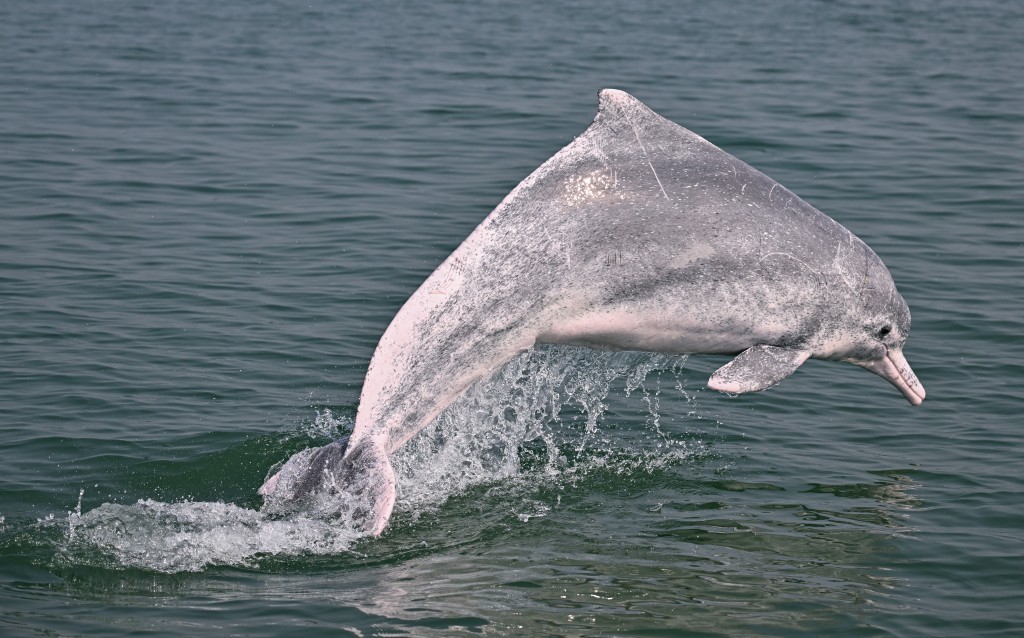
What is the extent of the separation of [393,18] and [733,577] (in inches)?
1077

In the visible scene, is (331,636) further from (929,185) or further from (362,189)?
(929,185)

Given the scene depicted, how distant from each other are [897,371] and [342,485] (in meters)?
4.57

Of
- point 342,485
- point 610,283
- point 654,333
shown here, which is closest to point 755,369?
point 654,333

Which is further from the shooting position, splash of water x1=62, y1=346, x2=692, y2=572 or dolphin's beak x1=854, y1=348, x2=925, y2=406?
dolphin's beak x1=854, y1=348, x2=925, y2=406

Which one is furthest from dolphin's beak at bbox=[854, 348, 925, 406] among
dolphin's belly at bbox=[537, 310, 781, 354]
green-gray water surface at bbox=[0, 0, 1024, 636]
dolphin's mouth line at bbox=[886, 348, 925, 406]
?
dolphin's belly at bbox=[537, 310, 781, 354]

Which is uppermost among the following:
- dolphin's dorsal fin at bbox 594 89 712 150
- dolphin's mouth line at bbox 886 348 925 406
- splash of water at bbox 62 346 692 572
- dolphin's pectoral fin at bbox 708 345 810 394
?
dolphin's dorsal fin at bbox 594 89 712 150

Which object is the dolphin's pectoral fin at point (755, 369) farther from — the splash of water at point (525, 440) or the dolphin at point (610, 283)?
the splash of water at point (525, 440)

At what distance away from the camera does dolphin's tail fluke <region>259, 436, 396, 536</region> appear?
9.46 meters

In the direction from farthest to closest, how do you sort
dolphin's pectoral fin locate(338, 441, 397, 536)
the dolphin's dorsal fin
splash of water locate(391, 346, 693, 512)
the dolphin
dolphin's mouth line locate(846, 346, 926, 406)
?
1. splash of water locate(391, 346, 693, 512)
2. dolphin's mouth line locate(846, 346, 926, 406)
3. the dolphin's dorsal fin
4. the dolphin
5. dolphin's pectoral fin locate(338, 441, 397, 536)

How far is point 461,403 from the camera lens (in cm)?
1184

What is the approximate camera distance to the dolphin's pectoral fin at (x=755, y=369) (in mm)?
9945

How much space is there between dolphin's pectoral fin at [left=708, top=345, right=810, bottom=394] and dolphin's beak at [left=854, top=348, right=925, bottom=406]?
1.21 meters

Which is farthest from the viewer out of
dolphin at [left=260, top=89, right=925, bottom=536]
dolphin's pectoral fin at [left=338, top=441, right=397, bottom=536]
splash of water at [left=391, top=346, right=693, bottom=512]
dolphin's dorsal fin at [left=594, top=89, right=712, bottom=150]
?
splash of water at [left=391, top=346, right=693, bottom=512]

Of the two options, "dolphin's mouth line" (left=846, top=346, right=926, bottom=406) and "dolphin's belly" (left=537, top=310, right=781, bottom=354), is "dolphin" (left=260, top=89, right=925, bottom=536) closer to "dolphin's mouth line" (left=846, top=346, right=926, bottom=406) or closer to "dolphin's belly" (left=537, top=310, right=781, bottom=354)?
"dolphin's belly" (left=537, top=310, right=781, bottom=354)
